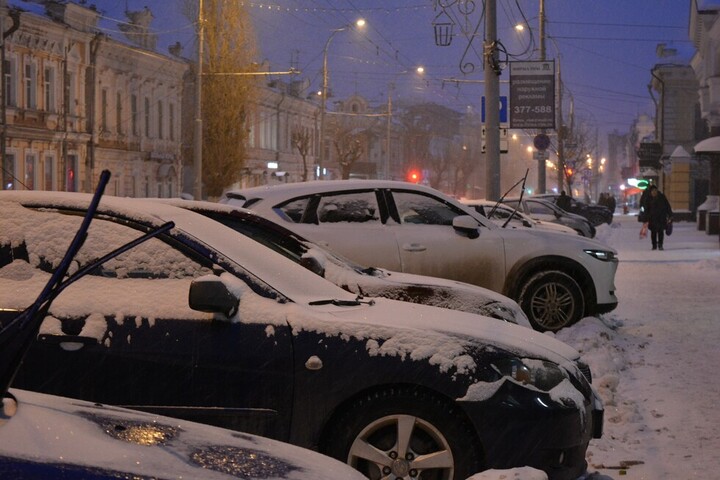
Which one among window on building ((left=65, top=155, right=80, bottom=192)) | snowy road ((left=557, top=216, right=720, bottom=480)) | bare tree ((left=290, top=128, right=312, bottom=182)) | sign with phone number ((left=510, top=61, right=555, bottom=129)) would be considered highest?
bare tree ((left=290, top=128, right=312, bottom=182))

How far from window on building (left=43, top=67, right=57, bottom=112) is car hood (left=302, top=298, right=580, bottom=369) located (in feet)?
124

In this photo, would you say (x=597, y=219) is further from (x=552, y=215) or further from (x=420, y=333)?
(x=420, y=333)

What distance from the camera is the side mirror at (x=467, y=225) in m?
11.1

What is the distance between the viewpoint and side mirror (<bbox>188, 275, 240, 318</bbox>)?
16.3ft

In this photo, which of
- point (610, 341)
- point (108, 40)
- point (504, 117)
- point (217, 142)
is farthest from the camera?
point (217, 142)

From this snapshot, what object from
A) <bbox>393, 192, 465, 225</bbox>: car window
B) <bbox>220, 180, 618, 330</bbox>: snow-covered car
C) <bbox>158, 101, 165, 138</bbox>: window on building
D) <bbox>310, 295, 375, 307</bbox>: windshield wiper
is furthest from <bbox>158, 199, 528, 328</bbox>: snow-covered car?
<bbox>158, 101, 165, 138</bbox>: window on building

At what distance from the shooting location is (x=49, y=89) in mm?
41906

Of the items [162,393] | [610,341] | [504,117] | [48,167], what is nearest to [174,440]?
[162,393]

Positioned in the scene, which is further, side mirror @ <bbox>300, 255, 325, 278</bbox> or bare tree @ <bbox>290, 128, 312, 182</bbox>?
bare tree @ <bbox>290, 128, 312, 182</bbox>

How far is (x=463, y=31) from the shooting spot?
24.3m

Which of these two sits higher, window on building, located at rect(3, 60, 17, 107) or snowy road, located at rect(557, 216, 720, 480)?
window on building, located at rect(3, 60, 17, 107)

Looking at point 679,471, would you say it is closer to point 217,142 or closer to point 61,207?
point 61,207

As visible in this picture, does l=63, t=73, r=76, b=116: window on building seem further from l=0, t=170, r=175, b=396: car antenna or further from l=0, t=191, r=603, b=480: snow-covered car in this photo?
l=0, t=170, r=175, b=396: car antenna

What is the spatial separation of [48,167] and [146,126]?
1008 centimetres
